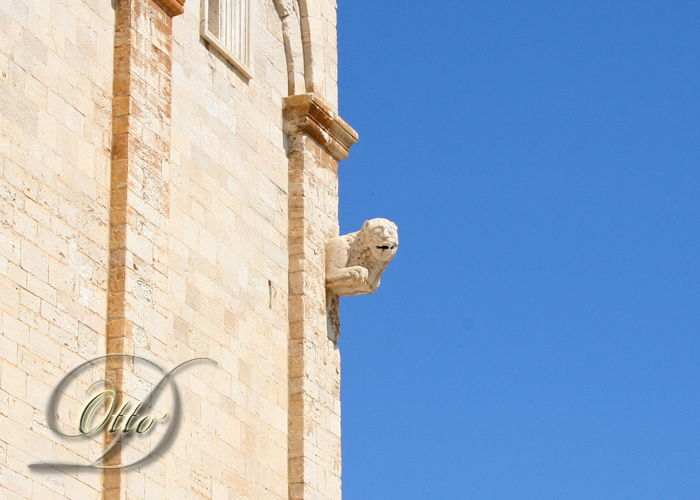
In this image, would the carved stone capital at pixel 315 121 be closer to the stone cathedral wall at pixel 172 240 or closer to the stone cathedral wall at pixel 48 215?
the stone cathedral wall at pixel 172 240

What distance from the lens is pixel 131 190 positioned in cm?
1473

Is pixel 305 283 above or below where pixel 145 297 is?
above

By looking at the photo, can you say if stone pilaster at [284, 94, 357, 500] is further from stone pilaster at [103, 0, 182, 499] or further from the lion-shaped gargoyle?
stone pilaster at [103, 0, 182, 499]

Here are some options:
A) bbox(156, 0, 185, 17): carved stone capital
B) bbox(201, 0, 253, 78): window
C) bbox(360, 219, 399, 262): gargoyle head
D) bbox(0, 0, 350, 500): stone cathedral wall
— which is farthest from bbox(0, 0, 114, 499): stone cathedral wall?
bbox(360, 219, 399, 262): gargoyle head

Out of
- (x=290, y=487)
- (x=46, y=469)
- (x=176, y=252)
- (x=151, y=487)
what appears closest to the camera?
(x=46, y=469)

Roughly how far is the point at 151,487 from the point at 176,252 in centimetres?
248

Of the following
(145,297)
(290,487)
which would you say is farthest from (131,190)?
(290,487)

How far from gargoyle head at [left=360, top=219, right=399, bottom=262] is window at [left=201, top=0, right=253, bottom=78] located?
215 cm

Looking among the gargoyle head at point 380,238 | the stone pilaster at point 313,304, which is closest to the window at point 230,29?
the stone pilaster at point 313,304

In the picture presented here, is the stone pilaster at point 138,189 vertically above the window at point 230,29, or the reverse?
the window at point 230,29

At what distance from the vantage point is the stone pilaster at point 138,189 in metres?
14.3

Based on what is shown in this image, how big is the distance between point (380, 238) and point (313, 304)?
1.06 m

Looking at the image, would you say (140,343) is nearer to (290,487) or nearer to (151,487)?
(151,487)

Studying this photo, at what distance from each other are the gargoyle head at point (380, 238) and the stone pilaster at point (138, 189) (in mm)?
3368
